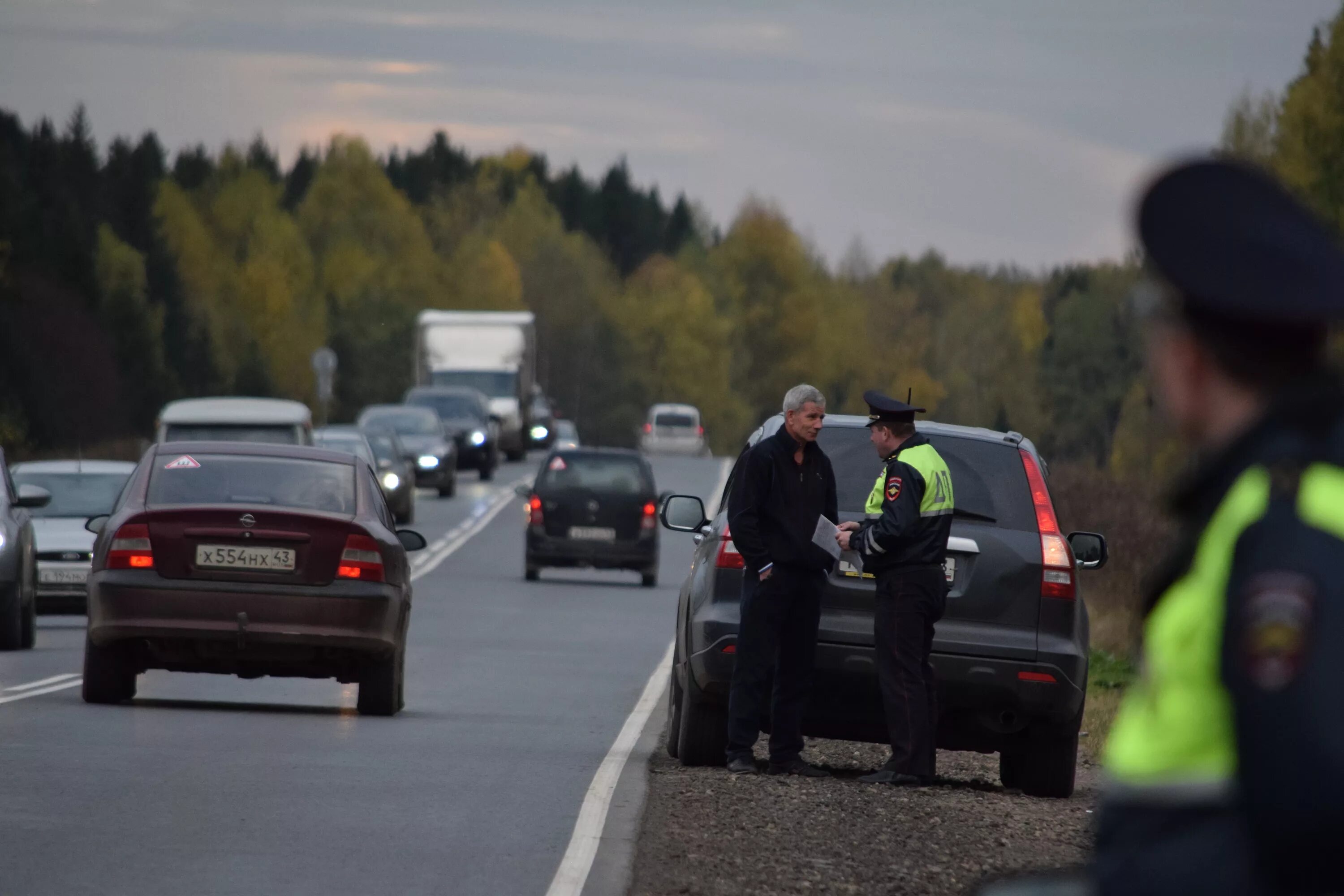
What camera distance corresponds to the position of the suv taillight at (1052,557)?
36.2ft

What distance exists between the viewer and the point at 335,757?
12.0m

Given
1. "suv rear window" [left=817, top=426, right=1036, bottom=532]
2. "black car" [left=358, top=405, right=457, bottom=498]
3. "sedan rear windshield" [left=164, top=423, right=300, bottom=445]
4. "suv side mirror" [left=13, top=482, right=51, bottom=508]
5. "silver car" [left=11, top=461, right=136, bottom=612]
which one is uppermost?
"suv rear window" [left=817, top=426, right=1036, bottom=532]

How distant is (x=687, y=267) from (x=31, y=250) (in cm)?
8748

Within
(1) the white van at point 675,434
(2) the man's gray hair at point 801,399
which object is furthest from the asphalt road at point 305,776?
(1) the white van at point 675,434

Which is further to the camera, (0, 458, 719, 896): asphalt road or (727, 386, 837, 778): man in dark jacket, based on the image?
(727, 386, 837, 778): man in dark jacket

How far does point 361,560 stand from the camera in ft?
45.4

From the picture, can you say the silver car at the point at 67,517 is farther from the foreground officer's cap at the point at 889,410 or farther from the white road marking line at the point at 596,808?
the foreground officer's cap at the point at 889,410

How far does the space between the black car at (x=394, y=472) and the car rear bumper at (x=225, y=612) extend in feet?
83.1

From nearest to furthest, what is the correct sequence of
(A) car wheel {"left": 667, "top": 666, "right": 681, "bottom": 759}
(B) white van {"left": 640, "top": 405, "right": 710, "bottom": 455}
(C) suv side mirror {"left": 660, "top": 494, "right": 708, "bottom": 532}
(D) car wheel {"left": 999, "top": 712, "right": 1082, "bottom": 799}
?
(D) car wheel {"left": 999, "top": 712, "right": 1082, "bottom": 799} < (A) car wheel {"left": 667, "top": 666, "right": 681, "bottom": 759} < (C) suv side mirror {"left": 660, "top": 494, "right": 708, "bottom": 532} < (B) white van {"left": 640, "top": 405, "right": 710, "bottom": 455}

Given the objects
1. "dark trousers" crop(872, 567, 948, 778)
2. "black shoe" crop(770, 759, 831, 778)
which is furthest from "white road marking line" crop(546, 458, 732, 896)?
"dark trousers" crop(872, 567, 948, 778)

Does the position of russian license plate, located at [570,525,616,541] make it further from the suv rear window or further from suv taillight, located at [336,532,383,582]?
the suv rear window

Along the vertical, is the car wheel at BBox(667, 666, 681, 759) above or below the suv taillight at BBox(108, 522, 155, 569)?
below

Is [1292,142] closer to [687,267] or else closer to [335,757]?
[335,757]

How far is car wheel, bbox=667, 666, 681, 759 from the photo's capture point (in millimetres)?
12062
